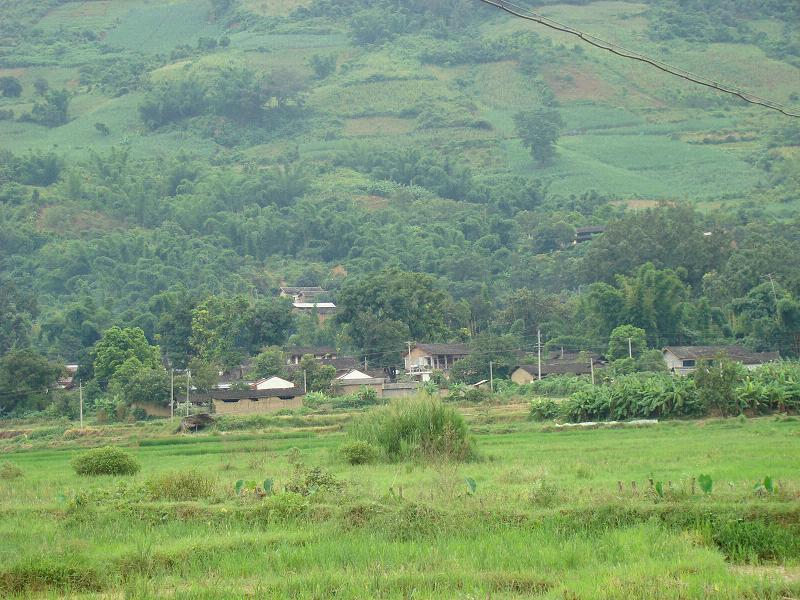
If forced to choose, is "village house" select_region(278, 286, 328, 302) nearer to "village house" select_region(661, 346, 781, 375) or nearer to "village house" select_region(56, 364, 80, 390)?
"village house" select_region(56, 364, 80, 390)

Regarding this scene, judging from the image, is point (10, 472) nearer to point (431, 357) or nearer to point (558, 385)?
point (558, 385)

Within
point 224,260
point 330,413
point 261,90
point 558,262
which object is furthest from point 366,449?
point 261,90

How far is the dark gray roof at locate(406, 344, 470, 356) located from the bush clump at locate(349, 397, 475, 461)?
42667mm

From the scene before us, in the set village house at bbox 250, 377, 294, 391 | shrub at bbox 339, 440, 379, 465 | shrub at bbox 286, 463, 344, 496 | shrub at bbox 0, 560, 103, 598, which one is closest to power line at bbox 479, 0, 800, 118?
shrub at bbox 286, 463, 344, 496

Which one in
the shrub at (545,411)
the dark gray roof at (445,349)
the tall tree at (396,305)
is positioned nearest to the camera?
the shrub at (545,411)

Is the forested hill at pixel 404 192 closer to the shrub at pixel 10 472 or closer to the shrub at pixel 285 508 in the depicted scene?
the shrub at pixel 10 472

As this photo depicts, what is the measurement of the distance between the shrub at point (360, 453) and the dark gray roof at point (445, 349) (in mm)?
43334

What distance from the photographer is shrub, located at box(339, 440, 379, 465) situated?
26.2m

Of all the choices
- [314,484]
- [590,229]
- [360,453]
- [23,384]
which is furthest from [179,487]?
[590,229]

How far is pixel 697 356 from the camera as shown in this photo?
207 feet

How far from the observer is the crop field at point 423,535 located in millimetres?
13055

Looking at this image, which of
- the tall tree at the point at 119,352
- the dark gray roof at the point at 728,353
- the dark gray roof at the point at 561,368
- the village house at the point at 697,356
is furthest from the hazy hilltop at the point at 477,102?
the tall tree at the point at 119,352

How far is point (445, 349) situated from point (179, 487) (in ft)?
168

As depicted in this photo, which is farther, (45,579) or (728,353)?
(728,353)
